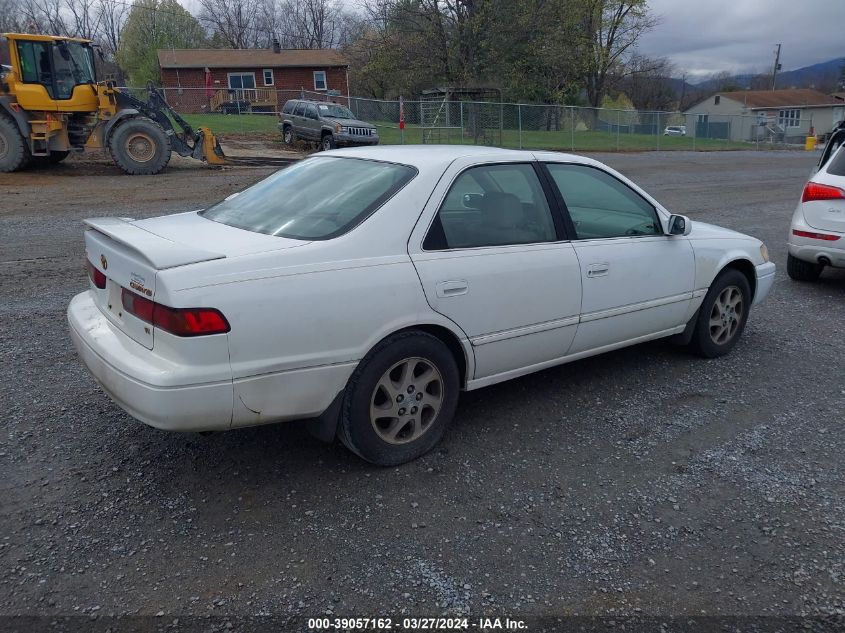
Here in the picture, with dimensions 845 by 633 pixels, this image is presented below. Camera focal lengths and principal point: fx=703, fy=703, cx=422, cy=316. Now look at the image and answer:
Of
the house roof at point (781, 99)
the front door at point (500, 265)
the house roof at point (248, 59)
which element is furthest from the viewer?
the house roof at point (781, 99)

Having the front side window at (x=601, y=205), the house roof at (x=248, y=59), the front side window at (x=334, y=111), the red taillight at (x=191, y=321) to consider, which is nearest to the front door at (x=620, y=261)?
the front side window at (x=601, y=205)

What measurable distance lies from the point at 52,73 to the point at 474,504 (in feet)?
→ 54.0

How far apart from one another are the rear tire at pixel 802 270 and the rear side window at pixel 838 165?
97cm

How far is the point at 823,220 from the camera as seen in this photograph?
22.7 feet

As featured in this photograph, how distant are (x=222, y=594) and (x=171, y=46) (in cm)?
6713

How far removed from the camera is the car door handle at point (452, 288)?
350 cm

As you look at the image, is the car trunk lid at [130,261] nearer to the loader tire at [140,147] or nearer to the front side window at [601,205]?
the front side window at [601,205]

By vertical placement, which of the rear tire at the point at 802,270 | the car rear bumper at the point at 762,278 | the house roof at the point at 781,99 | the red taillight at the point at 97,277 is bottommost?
the rear tire at the point at 802,270

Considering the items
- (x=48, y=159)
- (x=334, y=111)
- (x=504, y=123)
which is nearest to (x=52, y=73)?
(x=48, y=159)

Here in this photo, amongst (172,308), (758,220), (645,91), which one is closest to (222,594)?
(172,308)

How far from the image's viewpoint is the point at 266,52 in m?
52.1

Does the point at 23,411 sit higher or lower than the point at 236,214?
lower

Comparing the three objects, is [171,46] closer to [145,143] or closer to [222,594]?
Result: [145,143]

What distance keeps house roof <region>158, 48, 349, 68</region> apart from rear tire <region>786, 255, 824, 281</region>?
4576 cm
